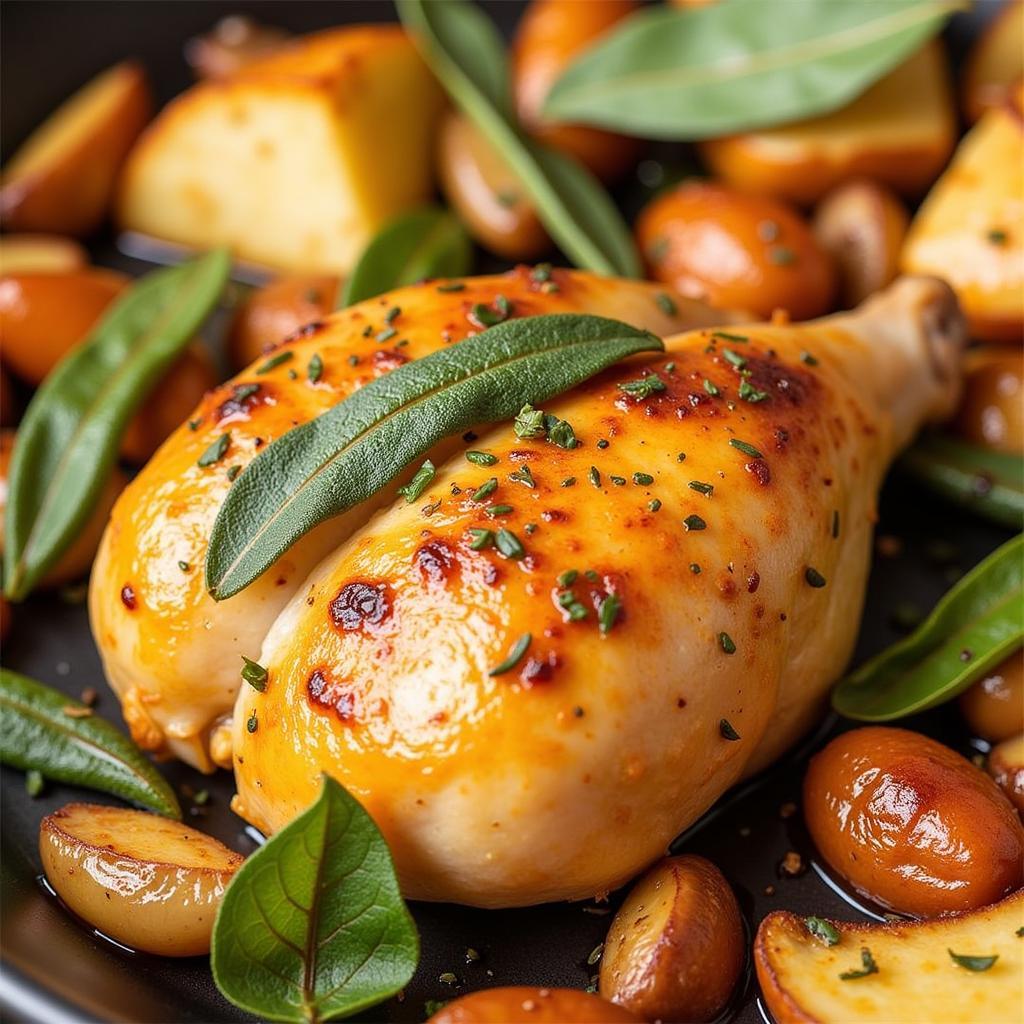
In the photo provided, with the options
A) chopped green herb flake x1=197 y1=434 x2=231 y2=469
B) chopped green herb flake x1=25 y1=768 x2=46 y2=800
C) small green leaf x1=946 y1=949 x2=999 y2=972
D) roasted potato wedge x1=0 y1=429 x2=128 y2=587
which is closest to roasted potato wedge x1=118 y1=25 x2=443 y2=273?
roasted potato wedge x1=0 y1=429 x2=128 y2=587

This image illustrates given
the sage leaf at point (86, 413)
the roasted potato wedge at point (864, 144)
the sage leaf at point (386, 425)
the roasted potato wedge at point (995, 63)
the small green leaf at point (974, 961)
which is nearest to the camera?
the small green leaf at point (974, 961)

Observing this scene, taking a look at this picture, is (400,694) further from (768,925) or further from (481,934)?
(768,925)

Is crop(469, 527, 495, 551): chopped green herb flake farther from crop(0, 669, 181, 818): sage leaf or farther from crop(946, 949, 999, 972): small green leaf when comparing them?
crop(946, 949, 999, 972): small green leaf

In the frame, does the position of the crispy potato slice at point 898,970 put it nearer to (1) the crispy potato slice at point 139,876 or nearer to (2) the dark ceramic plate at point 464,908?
(2) the dark ceramic plate at point 464,908

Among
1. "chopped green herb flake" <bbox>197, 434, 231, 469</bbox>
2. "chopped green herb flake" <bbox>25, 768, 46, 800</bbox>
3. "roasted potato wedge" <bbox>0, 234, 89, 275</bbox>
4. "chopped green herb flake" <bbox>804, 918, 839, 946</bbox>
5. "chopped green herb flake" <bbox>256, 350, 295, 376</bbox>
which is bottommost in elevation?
"chopped green herb flake" <bbox>804, 918, 839, 946</bbox>

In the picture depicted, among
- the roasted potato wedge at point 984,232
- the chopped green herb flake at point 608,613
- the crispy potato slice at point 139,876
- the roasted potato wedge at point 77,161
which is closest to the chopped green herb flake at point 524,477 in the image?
the chopped green herb flake at point 608,613

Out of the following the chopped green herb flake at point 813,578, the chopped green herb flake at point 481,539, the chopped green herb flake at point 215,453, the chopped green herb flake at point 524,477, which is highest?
the chopped green herb flake at point 215,453
